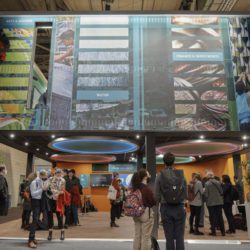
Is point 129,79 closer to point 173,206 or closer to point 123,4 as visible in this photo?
point 173,206

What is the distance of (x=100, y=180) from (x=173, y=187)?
1460 centimetres

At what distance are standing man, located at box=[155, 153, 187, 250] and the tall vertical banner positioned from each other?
3052 mm

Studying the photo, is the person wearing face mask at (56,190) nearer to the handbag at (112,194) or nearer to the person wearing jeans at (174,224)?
the handbag at (112,194)

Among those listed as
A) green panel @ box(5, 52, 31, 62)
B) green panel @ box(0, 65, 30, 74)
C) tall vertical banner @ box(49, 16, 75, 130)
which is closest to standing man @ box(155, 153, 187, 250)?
tall vertical banner @ box(49, 16, 75, 130)

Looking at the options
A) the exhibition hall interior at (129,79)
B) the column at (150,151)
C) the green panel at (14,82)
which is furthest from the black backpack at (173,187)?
the green panel at (14,82)

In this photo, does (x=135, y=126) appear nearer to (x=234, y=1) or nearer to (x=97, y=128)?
(x=97, y=128)

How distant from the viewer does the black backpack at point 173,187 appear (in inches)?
123

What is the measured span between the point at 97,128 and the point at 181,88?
6.61 feet

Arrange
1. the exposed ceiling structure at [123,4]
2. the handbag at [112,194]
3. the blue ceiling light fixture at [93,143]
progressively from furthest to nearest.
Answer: the blue ceiling light fixture at [93,143]
the exposed ceiling structure at [123,4]
the handbag at [112,194]

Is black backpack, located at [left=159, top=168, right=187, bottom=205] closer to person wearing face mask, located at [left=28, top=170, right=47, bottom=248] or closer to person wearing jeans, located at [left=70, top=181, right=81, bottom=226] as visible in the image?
person wearing face mask, located at [left=28, top=170, right=47, bottom=248]

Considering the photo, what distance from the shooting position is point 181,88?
19.4ft

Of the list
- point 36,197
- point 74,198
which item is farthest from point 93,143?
point 36,197

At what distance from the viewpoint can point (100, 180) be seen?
1731 cm

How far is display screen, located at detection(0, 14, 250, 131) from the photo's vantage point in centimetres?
573
